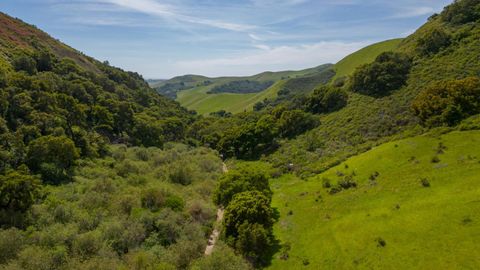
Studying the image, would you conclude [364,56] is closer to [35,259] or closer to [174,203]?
[174,203]

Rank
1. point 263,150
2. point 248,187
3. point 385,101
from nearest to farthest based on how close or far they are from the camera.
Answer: point 248,187
point 385,101
point 263,150

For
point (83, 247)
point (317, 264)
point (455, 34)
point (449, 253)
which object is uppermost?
point (455, 34)

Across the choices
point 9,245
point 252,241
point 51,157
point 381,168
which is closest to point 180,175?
point 51,157

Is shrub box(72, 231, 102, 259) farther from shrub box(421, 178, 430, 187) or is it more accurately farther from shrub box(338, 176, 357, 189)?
shrub box(421, 178, 430, 187)

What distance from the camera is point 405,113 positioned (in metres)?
67.0

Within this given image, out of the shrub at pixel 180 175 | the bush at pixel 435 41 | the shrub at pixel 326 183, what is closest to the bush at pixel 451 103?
the shrub at pixel 326 183

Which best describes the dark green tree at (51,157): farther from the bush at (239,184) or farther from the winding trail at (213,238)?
the winding trail at (213,238)

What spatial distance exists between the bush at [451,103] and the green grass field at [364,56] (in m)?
102

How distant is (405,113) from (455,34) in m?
34.4

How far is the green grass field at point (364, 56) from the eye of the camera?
511 feet

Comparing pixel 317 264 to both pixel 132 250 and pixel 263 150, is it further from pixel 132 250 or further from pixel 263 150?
pixel 263 150

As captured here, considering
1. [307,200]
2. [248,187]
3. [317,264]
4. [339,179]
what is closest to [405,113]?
[339,179]

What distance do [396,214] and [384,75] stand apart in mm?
57981

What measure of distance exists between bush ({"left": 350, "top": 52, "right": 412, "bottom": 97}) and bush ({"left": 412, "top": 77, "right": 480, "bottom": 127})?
2620cm
